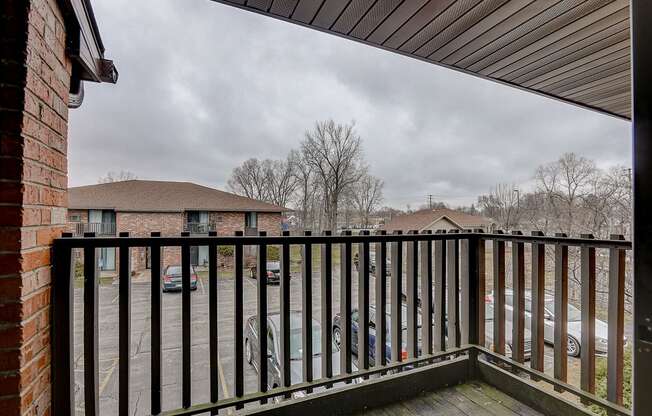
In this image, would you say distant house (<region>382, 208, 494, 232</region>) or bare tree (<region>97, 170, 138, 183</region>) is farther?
distant house (<region>382, 208, 494, 232</region>)

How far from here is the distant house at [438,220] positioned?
1642 cm

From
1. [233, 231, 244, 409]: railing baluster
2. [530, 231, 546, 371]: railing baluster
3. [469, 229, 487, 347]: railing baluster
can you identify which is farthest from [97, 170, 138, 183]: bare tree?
[530, 231, 546, 371]: railing baluster

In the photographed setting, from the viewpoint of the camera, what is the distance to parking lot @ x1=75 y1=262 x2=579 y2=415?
2110 mm

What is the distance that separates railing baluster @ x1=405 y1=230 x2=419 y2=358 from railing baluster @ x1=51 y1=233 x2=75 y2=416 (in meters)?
1.90

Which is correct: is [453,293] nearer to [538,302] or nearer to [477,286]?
[477,286]

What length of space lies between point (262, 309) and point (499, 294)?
170 cm

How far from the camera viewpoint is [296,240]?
5.72ft

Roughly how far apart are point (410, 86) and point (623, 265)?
12.5 meters

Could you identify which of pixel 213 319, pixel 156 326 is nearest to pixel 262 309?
pixel 213 319

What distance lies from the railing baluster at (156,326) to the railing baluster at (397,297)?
4.63 feet

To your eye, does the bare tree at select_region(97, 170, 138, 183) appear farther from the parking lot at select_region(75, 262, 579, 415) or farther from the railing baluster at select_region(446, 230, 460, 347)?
the railing baluster at select_region(446, 230, 460, 347)

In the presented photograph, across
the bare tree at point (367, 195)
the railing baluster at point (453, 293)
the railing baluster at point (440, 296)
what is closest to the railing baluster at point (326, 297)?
the railing baluster at point (440, 296)

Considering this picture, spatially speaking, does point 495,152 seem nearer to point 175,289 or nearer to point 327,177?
point 327,177

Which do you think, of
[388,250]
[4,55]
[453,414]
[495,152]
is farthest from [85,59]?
[495,152]
